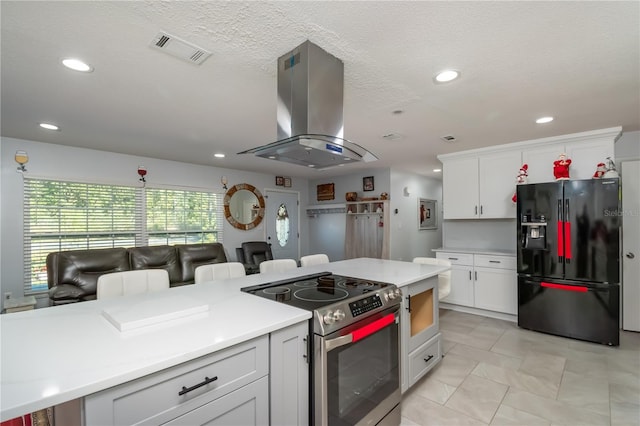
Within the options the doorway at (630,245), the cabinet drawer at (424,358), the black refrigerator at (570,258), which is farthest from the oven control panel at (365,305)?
the doorway at (630,245)

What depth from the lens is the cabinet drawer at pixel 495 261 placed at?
390 cm

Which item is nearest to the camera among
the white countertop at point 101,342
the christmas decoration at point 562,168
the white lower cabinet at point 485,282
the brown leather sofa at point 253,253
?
the white countertop at point 101,342

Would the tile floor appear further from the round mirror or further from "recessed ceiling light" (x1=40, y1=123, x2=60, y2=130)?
"recessed ceiling light" (x1=40, y1=123, x2=60, y2=130)

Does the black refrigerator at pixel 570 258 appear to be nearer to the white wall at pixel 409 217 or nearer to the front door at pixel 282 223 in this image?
the white wall at pixel 409 217

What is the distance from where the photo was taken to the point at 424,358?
244 centimetres

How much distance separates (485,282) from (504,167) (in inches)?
63.5

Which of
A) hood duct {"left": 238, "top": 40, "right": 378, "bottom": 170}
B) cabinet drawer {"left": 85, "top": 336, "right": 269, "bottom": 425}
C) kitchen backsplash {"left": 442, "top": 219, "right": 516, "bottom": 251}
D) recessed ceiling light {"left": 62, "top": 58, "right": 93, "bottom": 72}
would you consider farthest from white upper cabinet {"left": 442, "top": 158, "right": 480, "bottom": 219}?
recessed ceiling light {"left": 62, "top": 58, "right": 93, "bottom": 72}

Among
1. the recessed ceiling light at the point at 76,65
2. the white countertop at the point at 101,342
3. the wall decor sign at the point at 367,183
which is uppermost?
the recessed ceiling light at the point at 76,65

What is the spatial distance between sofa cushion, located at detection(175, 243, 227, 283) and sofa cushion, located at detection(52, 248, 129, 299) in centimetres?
78

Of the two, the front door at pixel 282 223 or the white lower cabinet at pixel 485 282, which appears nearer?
the white lower cabinet at pixel 485 282

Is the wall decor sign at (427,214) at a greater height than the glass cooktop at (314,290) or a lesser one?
greater

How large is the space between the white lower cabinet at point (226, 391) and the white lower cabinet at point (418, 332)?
3.23 ft

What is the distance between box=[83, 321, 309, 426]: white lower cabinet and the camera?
3.17 feet

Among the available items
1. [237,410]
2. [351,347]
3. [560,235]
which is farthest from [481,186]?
[237,410]
